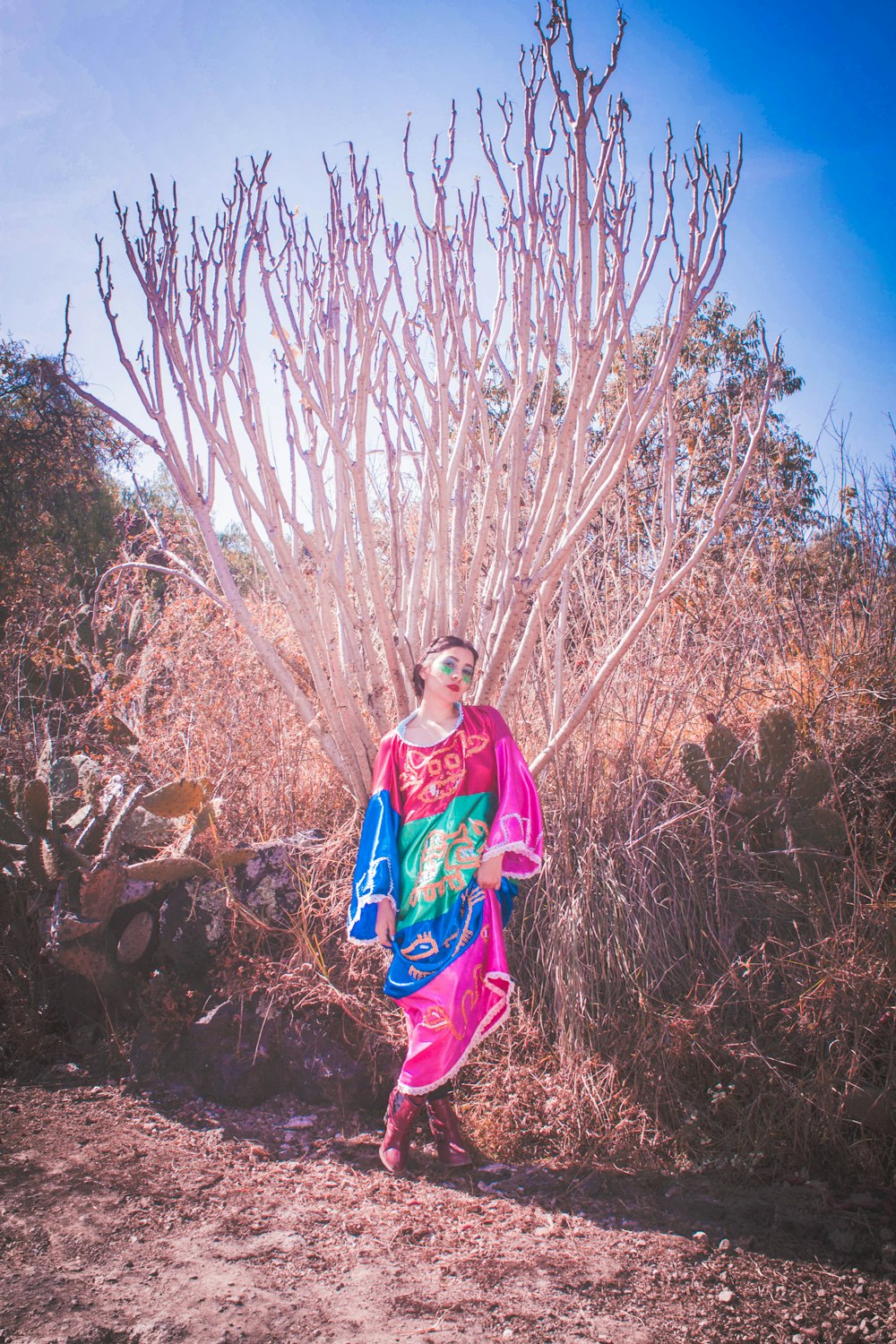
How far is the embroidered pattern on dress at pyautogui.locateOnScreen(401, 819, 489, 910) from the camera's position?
7.45 ft

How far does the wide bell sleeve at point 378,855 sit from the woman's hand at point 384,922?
0.01 m

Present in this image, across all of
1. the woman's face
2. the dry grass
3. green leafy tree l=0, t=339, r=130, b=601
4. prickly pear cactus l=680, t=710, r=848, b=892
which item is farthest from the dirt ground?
green leafy tree l=0, t=339, r=130, b=601

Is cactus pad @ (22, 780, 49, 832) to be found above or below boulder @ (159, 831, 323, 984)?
above

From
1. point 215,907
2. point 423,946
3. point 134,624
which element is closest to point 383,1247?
point 423,946

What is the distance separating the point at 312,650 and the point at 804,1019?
7.30 ft

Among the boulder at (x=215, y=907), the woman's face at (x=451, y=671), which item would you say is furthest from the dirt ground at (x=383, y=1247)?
the woman's face at (x=451, y=671)

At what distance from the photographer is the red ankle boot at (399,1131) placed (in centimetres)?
224

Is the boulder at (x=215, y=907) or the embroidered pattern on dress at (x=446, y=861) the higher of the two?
the embroidered pattern on dress at (x=446, y=861)

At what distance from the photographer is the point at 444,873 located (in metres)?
2.28

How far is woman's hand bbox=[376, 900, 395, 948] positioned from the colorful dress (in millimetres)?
18

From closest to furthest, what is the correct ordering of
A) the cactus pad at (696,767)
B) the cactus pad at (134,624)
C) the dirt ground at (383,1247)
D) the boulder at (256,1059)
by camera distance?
the dirt ground at (383,1247), the boulder at (256,1059), the cactus pad at (696,767), the cactus pad at (134,624)

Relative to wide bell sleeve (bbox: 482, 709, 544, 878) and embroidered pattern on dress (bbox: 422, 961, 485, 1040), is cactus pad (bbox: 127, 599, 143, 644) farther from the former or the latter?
embroidered pattern on dress (bbox: 422, 961, 485, 1040)

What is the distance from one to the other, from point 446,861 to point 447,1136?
33.9 inches

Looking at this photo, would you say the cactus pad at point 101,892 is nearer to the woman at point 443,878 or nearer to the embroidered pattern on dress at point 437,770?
the woman at point 443,878
